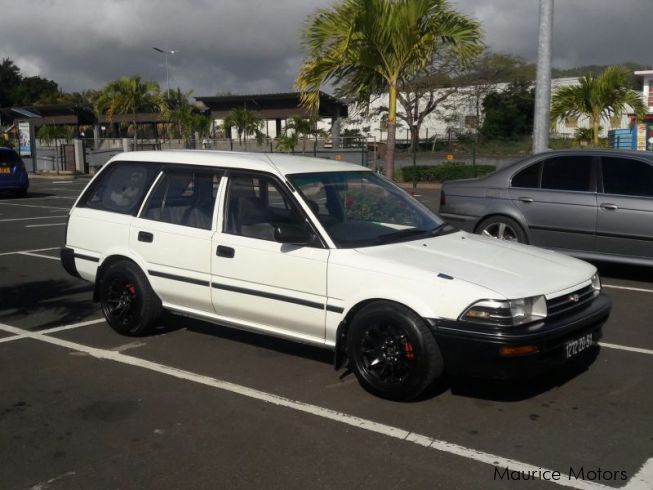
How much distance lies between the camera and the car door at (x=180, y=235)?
18.7 feet

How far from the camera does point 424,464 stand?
Result: 3869 millimetres

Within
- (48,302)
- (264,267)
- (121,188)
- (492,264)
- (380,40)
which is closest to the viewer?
(492,264)

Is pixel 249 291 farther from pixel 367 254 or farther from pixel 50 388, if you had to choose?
pixel 50 388

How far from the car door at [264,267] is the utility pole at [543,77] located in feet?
23.2

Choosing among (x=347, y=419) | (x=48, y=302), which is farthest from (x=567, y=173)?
(x=48, y=302)

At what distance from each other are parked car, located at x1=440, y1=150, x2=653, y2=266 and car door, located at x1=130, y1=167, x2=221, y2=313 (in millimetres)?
4520

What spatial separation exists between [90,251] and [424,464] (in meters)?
4.02

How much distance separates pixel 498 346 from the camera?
14.1 feet

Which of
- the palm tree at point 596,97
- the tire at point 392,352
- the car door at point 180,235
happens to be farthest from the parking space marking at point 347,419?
the palm tree at point 596,97

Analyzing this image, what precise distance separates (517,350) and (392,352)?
2.64 ft

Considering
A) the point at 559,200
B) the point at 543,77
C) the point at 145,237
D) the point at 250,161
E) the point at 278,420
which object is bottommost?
the point at 278,420

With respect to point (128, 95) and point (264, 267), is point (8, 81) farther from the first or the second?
point (264, 267)

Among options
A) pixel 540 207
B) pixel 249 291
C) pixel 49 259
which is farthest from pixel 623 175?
pixel 49 259

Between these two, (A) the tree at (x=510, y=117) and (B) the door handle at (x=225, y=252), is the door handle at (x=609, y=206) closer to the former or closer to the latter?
(B) the door handle at (x=225, y=252)
